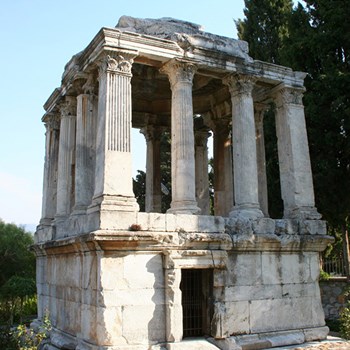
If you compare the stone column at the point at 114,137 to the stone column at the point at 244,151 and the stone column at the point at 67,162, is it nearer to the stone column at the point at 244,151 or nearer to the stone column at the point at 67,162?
the stone column at the point at 244,151

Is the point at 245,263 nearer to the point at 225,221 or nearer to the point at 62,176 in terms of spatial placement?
the point at 225,221

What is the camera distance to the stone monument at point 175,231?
974 cm

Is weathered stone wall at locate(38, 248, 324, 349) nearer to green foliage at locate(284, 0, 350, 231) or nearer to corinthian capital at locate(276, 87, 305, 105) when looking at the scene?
corinthian capital at locate(276, 87, 305, 105)

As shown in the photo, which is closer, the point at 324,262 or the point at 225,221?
the point at 225,221

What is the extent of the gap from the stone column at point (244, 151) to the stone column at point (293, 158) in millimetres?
1251

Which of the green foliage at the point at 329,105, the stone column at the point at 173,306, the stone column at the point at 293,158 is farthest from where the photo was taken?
the green foliage at the point at 329,105

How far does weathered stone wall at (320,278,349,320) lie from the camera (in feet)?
57.7

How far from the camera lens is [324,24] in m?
18.1

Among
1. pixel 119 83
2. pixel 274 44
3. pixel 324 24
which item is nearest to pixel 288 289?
pixel 119 83

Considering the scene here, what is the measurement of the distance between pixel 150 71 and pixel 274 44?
9.96 m

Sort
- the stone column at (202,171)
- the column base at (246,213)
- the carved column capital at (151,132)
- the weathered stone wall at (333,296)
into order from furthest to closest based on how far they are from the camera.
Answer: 1. the weathered stone wall at (333,296)
2. the carved column capital at (151,132)
3. the stone column at (202,171)
4. the column base at (246,213)

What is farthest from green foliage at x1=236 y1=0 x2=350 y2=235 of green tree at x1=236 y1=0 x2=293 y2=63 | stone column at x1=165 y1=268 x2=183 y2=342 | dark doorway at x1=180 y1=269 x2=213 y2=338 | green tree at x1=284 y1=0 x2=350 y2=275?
stone column at x1=165 y1=268 x2=183 y2=342

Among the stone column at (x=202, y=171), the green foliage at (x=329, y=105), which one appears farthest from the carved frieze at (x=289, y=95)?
the stone column at (x=202, y=171)

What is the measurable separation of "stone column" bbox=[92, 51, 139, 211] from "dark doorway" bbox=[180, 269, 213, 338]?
2414 mm
